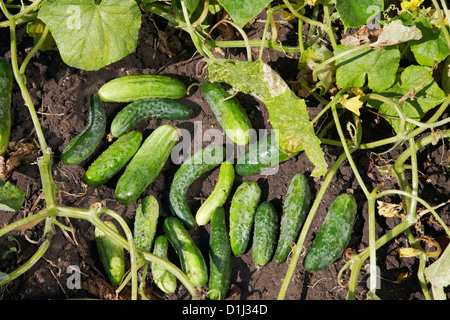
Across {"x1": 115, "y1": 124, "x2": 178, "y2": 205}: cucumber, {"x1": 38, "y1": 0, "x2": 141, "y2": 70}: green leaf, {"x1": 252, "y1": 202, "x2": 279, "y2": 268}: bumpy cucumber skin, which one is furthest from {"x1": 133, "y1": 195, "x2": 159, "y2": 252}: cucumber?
{"x1": 38, "y1": 0, "x2": 141, "y2": 70}: green leaf

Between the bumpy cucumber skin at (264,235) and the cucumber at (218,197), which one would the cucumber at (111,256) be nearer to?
the cucumber at (218,197)

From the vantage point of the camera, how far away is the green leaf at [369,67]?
105 inches

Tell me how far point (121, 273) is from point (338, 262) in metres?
1.36

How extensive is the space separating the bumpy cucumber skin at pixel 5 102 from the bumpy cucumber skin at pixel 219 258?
1371 millimetres

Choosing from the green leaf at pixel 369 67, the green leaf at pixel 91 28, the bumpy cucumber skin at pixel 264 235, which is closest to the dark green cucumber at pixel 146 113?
the green leaf at pixel 91 28

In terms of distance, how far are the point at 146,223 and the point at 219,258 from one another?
1.67ft

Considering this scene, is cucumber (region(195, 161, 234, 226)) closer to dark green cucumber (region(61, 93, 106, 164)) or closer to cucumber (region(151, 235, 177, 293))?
cucumber (region(151, 235, 177, 293))

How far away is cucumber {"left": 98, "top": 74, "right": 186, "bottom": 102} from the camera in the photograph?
9.86 feet

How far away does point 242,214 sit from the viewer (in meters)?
2.92

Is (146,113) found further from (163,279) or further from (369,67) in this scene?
(369,67)

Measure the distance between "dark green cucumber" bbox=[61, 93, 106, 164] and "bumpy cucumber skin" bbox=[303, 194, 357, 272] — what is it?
1.52 m

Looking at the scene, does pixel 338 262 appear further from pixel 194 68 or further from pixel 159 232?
pixel 194 68

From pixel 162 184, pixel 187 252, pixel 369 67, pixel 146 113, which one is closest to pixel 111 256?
pixel 187 252
